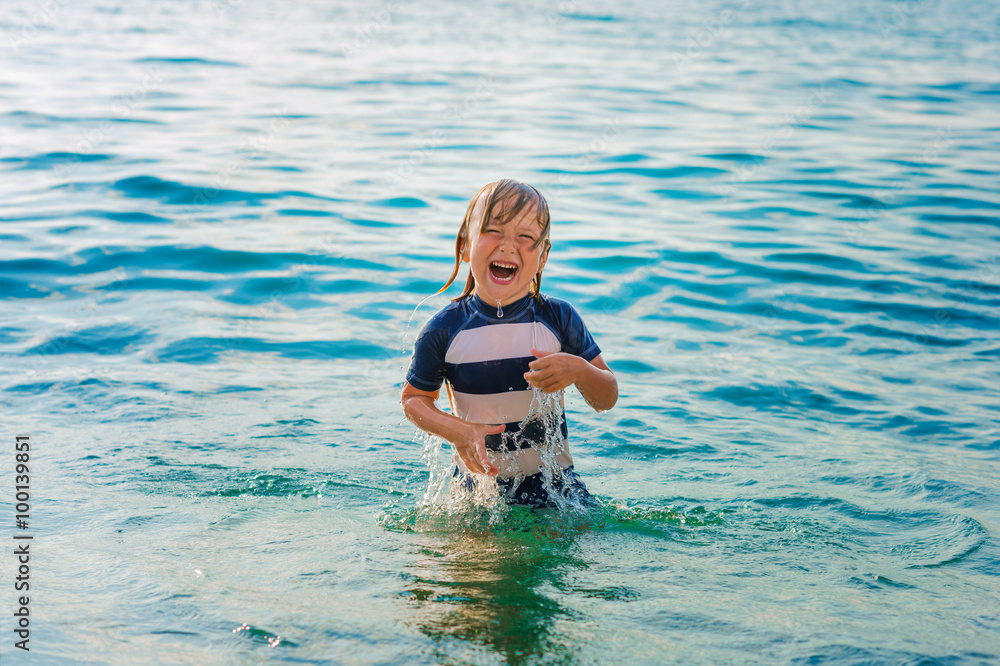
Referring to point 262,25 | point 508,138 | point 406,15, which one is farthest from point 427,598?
point 406,15

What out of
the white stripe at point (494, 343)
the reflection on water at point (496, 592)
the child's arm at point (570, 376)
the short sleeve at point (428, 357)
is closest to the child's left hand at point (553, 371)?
the child's arm at point (570, 376)

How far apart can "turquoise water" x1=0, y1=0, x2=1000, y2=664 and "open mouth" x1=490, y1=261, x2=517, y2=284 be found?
40.2 inches

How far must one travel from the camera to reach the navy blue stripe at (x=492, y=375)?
12.8 feet

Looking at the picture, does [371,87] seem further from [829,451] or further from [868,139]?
[829,451]

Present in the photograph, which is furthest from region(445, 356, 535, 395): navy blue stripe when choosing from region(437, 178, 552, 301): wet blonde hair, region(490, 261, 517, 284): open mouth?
region(437, 178, 552, 301): wet blonde hair

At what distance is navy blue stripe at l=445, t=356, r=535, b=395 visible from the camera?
3914mm

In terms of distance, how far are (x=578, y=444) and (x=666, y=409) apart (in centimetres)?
78

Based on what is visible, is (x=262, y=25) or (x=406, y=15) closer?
(x=262, y=25)

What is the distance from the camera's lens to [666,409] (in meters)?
6.18

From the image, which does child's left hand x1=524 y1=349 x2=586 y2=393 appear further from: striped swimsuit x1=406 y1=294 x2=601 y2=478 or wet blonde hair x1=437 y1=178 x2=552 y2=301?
wet blonde hair x1=437 y1=178 x2=552 y2=301

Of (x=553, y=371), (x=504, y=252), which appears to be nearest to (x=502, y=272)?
(x=504, y=252)

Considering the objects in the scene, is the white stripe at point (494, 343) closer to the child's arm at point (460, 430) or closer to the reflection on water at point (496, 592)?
the child's arm at point (460, 430)

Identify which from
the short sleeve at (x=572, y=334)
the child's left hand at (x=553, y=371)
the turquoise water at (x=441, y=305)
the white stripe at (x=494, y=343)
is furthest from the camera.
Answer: the short sleeve at (x=572, y=334)

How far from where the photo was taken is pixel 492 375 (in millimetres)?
3918
